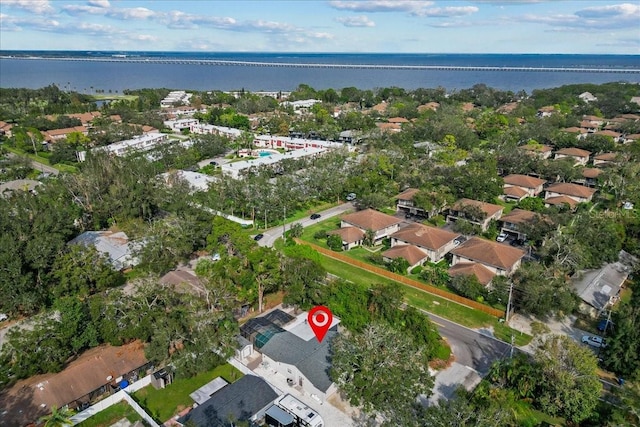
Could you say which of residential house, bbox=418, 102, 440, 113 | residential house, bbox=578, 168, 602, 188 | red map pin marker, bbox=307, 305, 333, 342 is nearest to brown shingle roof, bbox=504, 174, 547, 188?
residential house, bbox=578, 168, 602, 188

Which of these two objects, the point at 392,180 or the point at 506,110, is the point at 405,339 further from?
the point at 506,110

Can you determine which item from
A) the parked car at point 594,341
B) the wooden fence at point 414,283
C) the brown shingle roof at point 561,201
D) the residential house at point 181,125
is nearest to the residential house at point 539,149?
the brown shingle roof at point 561,201

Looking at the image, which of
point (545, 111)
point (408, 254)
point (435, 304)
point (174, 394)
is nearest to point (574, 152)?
point (408, 254)

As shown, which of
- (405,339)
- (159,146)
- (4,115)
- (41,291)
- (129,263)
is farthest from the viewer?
(4,115)

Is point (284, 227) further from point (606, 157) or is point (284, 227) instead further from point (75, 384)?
point (606, 157)

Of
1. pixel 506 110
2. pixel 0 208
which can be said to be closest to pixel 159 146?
pixel 0 208

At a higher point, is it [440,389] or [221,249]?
[221,249]

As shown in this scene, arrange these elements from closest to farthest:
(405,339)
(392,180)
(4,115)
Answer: (405,339) < (392,180) < (4,115)
